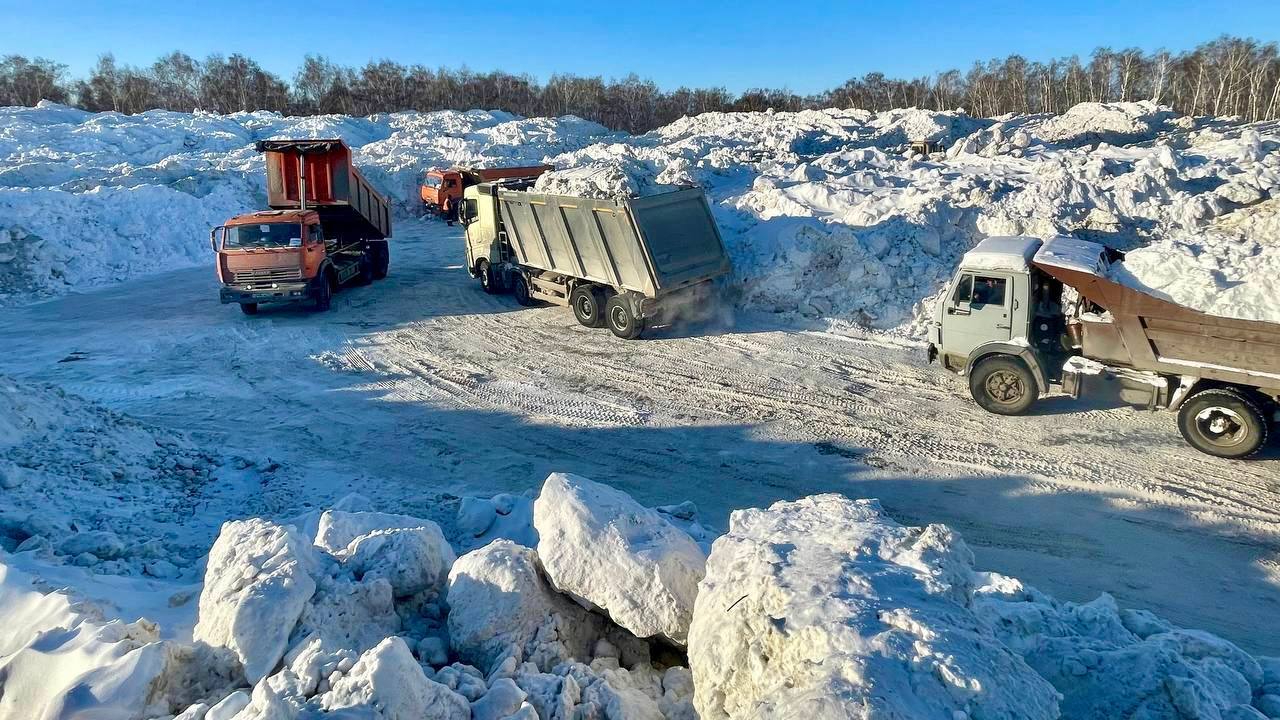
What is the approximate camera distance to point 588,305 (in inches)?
570

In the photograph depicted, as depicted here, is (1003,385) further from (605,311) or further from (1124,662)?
(605,311)

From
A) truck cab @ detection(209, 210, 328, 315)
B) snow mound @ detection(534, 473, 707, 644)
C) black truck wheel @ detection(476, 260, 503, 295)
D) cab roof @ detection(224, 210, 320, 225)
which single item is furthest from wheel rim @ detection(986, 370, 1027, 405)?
cab roof @ detection(224, 210, 320, 225)

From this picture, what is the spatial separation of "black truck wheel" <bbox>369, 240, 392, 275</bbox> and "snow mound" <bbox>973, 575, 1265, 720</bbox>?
17.1m

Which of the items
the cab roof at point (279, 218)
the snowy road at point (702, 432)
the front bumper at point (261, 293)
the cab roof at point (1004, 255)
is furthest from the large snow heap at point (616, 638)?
the cab roof at point (279, 218)

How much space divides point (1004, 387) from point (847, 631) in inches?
304

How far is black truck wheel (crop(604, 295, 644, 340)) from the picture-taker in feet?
44.5

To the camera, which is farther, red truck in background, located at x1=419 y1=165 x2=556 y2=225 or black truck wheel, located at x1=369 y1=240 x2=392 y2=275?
red truck in background, located at x1=419 y1=165 x2=556 y2=225

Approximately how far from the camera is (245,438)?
10023mm

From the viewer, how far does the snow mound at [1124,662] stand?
3945mm

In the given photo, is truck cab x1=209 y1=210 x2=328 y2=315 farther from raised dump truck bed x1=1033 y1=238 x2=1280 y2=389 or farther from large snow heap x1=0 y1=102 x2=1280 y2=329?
raised dump truck bed x1=1033 y1=238 x2=1280 y2=389

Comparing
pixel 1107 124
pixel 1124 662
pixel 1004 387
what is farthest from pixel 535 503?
pixel 1107 124

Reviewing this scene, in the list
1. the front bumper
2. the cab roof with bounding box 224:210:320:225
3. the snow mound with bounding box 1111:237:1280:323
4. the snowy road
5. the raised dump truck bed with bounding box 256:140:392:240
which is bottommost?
the snowy road

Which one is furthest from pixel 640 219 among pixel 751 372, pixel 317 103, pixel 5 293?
pixel 317 103

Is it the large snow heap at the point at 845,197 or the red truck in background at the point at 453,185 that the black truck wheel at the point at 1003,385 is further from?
the red truck in background at the point at 453,185
